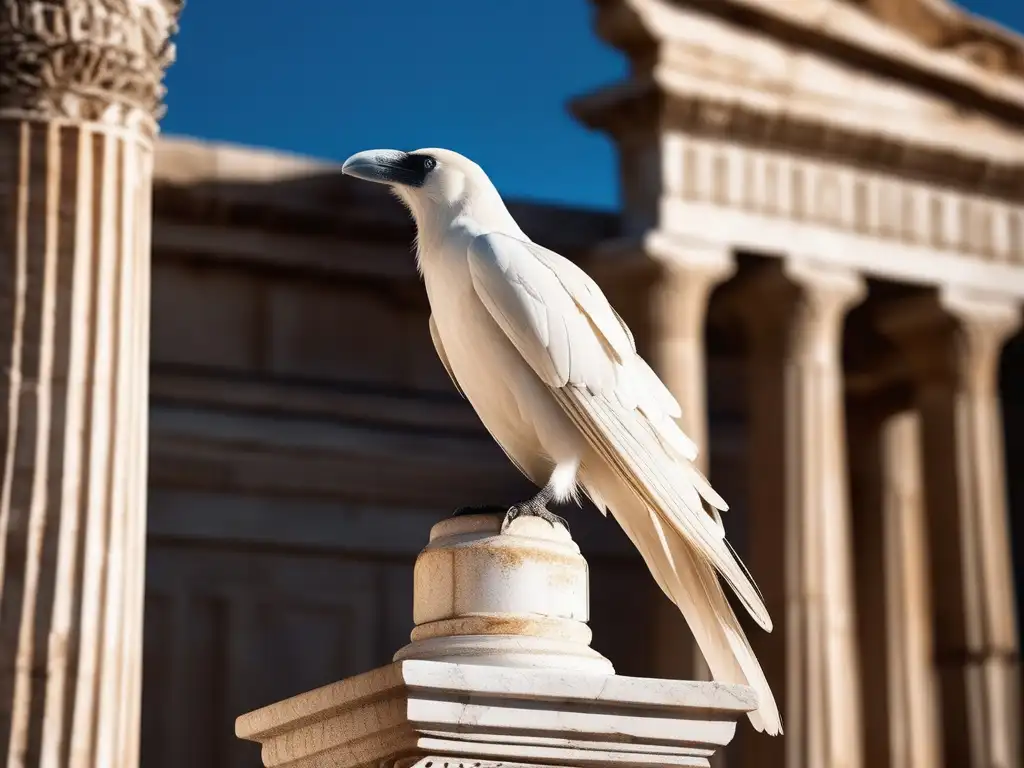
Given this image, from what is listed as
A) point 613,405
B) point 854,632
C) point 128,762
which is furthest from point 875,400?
point 613,405

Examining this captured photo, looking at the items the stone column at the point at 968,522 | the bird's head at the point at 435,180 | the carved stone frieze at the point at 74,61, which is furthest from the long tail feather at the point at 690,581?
the stone column at the point at 968,522

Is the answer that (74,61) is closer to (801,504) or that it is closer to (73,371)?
(73,371)

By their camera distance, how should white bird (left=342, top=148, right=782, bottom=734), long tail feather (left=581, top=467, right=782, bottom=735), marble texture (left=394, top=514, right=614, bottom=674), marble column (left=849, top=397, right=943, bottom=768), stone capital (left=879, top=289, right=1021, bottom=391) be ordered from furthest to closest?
1. marble column (left=849, top=397, right=943, bottom=768)
2. stone capital (left=879, top=289, right=1021, bottom=391)
3. long tail feather (left=581, top=467, right=782, bottom=735)
4. white bird (left=342, top=148, right=782, bottom=734)
5. marble texture (left=394, top=514, right=614, bottom=674)

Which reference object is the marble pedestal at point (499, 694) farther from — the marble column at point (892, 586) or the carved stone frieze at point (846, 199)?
the marble column at point (892, 586)

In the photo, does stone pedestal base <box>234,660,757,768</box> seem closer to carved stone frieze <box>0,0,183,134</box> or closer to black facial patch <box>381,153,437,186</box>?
black facial patch <box>381,153,437,186</box>

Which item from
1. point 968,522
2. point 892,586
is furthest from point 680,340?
point 892,586

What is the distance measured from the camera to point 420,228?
33.8 ft

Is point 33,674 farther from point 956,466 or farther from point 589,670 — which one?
point 956,466

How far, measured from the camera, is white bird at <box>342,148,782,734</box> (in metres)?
9.90

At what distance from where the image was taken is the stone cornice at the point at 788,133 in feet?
86.6

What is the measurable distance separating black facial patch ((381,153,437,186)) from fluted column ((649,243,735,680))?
15.3 m

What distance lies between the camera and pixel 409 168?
10.3 meters

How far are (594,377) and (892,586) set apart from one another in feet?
72.0

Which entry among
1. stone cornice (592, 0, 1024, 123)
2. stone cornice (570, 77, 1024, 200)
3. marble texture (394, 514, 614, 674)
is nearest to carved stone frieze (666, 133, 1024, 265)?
stone cornice (570, 77, 1024, 200)
